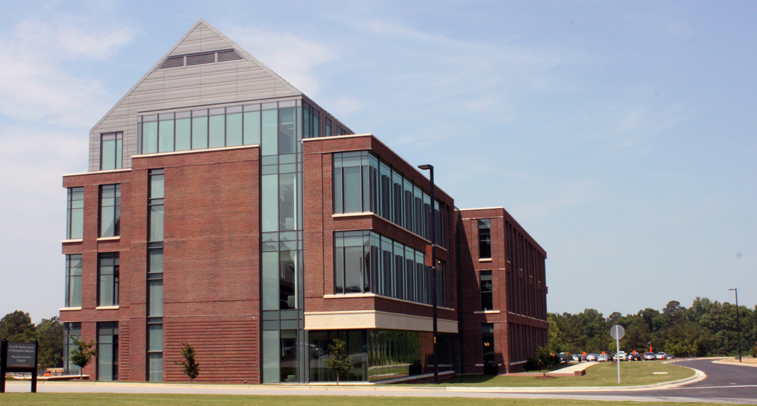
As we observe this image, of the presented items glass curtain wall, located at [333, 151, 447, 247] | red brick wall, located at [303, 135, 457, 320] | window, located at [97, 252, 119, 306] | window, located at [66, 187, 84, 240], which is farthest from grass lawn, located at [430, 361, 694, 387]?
window, located at [66, 187, 84, 240]

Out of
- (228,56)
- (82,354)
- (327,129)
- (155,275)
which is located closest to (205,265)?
(155,275)

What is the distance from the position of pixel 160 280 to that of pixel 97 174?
11.3 m

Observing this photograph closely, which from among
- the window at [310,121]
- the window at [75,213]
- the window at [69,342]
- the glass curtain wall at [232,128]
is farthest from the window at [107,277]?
the window at [310,121]

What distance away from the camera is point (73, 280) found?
49312 millimetres

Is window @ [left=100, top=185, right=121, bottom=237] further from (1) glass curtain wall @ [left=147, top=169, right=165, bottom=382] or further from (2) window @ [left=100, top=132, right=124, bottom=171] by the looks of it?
(1) glass curtain wall @ [left=147, top=169, right=165, bottom=382]

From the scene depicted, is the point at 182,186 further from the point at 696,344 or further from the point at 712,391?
the point at 696,344

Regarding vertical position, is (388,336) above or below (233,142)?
below

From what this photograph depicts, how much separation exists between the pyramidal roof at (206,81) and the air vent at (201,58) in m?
0.10

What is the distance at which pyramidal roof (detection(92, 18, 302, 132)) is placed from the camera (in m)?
44.6

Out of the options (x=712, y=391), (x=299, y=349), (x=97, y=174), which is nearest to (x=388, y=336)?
(x=299, y=349)

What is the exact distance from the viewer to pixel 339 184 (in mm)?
38969

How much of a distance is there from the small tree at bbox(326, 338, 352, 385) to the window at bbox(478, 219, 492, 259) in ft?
94.9

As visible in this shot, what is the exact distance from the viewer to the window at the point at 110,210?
48.2m

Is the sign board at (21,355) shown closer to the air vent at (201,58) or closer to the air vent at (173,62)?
the air vent at (201,58)
